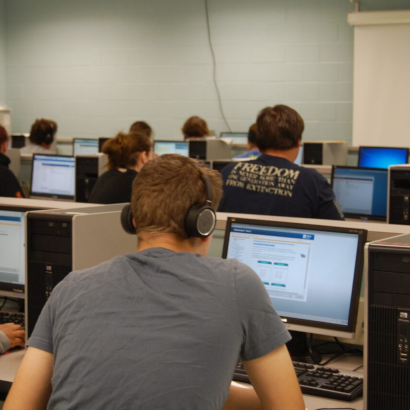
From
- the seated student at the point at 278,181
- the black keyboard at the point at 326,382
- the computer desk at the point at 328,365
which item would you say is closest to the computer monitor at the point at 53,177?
the seated student at the point at 278,181

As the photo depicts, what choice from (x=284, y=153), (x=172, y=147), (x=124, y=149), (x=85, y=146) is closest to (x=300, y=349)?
(x=284, y=153)

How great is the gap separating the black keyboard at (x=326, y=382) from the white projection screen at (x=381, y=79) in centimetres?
610

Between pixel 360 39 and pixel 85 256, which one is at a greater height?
pixel 360 39

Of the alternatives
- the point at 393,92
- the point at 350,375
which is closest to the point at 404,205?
the point at 350,375

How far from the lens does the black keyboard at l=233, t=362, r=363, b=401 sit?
1638 millimetres

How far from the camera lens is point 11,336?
78.5 inches

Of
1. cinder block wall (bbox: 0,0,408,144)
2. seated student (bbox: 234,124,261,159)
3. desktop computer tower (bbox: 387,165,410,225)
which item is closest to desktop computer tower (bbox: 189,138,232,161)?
seated student (bbox: 234,124,261,159)

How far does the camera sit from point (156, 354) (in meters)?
1.12

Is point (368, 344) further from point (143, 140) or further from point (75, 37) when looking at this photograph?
point (75, 37)

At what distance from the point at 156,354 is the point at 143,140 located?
111 inches

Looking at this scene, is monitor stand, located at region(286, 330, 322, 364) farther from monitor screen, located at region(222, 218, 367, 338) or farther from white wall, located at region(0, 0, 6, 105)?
white wall, located at region(0, 0, 6, 105)

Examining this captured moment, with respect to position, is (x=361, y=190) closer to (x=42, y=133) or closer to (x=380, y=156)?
(x=380, y=156)

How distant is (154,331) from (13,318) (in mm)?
1247

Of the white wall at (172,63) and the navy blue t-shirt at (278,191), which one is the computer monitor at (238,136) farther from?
the navy blue t-shirt at (278,191)
